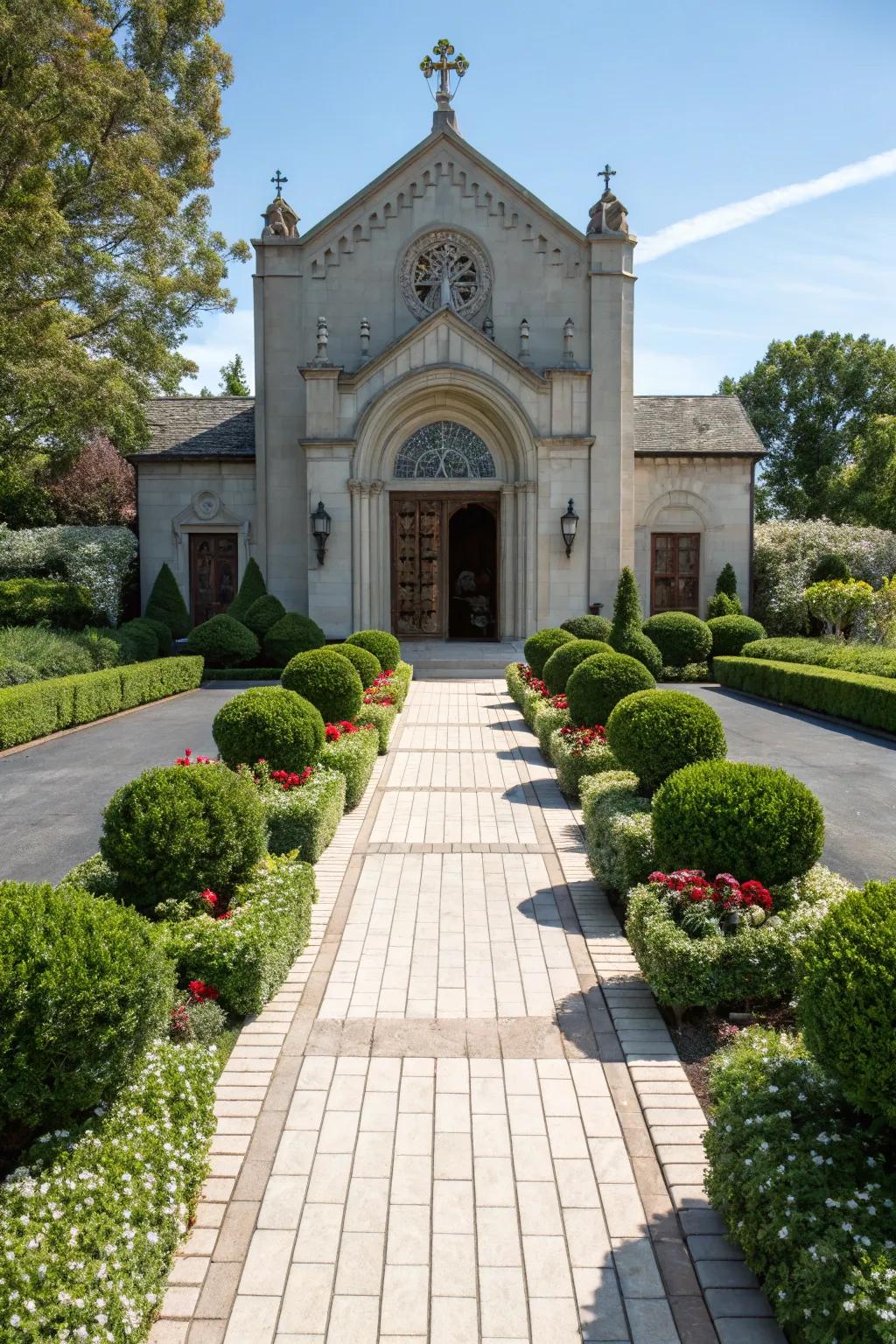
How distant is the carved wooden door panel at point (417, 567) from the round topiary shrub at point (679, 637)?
534 centimetres

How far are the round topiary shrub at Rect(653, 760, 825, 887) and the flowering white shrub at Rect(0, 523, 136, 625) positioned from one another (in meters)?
19.9

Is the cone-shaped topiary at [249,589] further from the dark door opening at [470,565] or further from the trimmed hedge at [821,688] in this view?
the trimmed hedge at [821,688]

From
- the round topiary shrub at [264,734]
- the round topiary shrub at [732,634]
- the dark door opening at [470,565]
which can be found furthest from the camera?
the dark door opening at [470,565]

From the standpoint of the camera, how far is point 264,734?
8.54 meters

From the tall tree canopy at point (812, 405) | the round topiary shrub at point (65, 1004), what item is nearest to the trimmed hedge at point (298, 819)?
the round topiary shrub at point (65, 1004)

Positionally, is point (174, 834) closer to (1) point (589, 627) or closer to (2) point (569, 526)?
(1) point (589, 627)

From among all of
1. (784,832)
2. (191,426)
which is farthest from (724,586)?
(784,832)

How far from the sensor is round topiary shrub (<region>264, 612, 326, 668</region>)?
21.1 m

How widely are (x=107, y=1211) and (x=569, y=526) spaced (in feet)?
67.0

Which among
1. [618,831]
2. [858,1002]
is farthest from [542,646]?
[858,1002]

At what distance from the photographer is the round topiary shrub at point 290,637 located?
69.2ft

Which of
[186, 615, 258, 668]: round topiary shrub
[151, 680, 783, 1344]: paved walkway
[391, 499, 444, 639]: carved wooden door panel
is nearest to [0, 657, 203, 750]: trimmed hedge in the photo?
[186, 615, 258, 668]: round topiary shrub

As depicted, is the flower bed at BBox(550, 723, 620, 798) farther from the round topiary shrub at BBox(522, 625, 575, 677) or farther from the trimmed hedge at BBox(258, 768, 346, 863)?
the round topiary shrub at BBox(522, 625, 575, 677)

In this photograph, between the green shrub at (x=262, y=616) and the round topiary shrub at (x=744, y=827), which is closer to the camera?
the round topiary shrub at (x=744, y=827)
